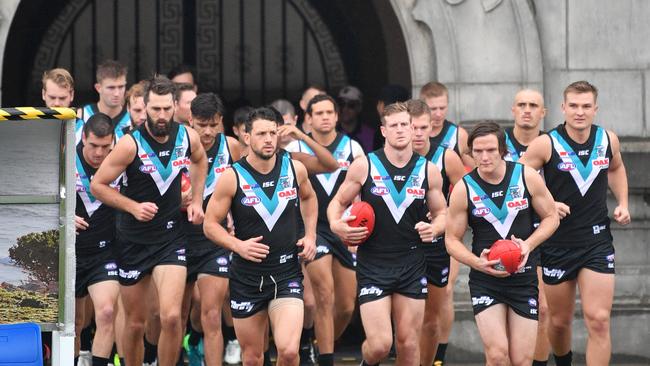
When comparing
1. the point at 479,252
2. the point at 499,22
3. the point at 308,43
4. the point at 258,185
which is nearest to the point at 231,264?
the point at 258,185

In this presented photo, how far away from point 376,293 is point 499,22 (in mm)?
4346

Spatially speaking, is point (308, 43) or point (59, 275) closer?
point (59, 275)

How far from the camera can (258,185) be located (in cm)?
1288

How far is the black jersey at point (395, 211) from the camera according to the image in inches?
514

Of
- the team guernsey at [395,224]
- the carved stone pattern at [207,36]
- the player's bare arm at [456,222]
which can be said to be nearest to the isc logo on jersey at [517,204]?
the player's bare arm at [456,222]

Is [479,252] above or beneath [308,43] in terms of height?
beneath

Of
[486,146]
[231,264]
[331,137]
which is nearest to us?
[486,146]

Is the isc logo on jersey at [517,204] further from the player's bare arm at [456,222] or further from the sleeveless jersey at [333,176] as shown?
the sleeveless jersey at [333,176]

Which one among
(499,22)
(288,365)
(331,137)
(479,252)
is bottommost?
(288,365)

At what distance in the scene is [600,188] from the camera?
1357 centimetres

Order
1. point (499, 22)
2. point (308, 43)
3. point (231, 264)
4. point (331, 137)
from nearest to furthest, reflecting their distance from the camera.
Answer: point (231, 264)
point (331, 137)
point (499, 22)
point (308, 43)

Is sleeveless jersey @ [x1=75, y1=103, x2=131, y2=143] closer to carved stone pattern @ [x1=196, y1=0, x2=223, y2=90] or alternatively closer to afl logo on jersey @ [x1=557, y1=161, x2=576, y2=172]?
afl logo on jersey @ [x1=557, y1=161, x2=576, y2=172]

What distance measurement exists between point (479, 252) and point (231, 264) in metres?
1.88

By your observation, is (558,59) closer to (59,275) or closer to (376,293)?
(376,293)
